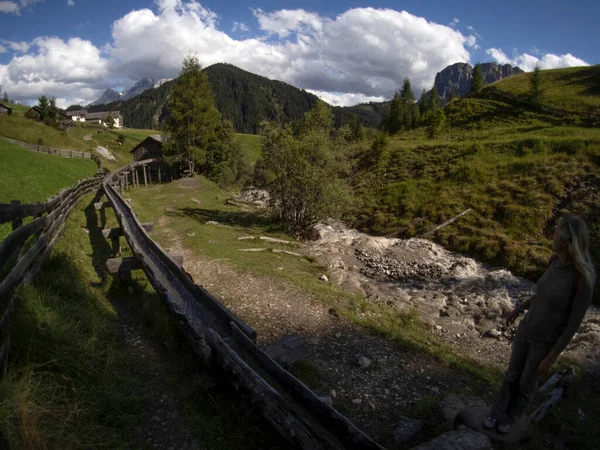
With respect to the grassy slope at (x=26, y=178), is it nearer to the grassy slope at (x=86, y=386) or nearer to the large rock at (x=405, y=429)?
the grassy slope at (x=86, y=386)

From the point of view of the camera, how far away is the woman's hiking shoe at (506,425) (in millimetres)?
4215

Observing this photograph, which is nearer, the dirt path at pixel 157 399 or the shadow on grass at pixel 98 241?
the dirt path at pixel 157 399

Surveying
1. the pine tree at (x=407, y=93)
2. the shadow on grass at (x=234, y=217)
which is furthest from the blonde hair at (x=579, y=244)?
the pine tree at (x=407, y=93)

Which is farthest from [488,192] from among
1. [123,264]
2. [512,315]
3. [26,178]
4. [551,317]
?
[26,178]

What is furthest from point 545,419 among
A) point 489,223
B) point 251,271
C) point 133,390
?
point 489,223

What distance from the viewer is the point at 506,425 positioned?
4230mm

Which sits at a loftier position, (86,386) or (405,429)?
(86,386)

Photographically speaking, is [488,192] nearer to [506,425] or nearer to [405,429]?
[506,425]

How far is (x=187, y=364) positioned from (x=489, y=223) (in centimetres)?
1853

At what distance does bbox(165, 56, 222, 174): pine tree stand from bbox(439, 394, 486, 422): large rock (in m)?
35.7

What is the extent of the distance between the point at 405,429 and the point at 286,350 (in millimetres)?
1959

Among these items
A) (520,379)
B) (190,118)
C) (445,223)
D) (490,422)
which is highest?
(190,118)

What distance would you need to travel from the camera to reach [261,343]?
23.1 feet

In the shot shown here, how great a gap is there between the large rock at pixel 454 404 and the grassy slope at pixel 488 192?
11.1 meters
